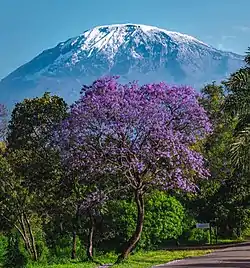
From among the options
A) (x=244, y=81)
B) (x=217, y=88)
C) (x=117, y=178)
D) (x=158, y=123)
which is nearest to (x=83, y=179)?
(x=117, y=178)

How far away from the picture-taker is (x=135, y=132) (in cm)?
1897

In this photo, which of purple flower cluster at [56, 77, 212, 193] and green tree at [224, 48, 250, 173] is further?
purple flower cluster at [56, 77, 212, 193]

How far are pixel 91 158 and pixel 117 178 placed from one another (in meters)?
2.07

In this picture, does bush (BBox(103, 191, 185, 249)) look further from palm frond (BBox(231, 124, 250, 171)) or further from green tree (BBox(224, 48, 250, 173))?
palm frond (BBox(231, 124, 250, 171))

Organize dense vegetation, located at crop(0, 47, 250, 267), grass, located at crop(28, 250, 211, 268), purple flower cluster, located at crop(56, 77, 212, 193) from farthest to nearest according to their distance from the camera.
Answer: dense vegetation, located at crop(0, 47, 250, 267), purple flower cluster, located at crop(56, 77, 212, 193), grass, located at crop(28, 250, 211, 268)

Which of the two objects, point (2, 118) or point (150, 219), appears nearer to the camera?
point (150, 219)

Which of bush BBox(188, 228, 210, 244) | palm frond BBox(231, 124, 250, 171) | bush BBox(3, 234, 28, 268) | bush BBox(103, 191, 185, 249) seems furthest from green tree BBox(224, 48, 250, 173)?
bush BBox(188, 228, 210, 244)

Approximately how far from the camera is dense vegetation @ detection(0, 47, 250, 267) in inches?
742

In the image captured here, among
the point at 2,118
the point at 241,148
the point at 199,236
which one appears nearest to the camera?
the point at 241,148

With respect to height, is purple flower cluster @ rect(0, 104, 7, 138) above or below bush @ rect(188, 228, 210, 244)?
above

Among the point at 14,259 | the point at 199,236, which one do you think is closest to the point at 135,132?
the point at 14,259

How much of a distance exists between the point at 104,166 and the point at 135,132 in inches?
59.2

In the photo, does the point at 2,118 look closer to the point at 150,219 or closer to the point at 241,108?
the point at 150,219

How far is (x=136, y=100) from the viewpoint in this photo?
18766 mm
